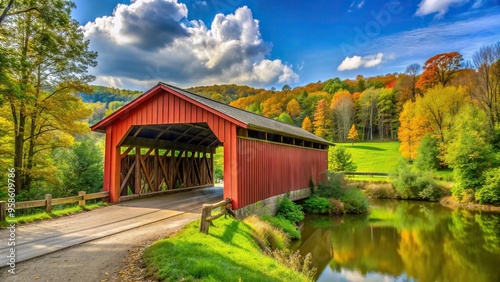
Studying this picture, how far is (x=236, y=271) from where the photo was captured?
4875 mm

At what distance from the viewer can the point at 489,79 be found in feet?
75.8

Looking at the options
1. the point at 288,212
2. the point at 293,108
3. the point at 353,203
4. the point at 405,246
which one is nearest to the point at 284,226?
the point at 288,212

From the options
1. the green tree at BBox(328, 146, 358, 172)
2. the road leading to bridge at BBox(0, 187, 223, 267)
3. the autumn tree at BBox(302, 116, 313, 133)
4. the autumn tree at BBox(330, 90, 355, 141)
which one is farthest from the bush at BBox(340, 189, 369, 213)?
the autumn tree at BBox(330, 90, 355, 141)

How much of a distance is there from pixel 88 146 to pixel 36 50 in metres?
5.26

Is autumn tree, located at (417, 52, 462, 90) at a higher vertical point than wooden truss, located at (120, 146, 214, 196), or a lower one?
higher

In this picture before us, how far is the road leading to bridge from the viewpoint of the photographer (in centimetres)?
573

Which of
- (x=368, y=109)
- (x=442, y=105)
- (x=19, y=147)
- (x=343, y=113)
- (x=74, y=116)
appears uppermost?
(x=368, y=109)

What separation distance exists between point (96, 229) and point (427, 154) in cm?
2829

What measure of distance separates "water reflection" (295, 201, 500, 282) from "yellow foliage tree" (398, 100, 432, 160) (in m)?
13.9

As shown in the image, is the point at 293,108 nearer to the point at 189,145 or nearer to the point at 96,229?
the point at 189,145

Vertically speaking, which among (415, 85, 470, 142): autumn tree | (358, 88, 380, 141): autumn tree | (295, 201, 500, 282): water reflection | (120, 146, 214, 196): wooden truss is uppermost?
(358, 88, 380, 141): autumn tree

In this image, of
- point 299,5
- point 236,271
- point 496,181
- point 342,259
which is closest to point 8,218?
point 236,271

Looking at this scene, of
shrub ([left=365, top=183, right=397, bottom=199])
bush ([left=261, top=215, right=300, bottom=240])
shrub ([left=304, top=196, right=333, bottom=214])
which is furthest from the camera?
shrub ([left=365, top=183, right=397, bottom=199])

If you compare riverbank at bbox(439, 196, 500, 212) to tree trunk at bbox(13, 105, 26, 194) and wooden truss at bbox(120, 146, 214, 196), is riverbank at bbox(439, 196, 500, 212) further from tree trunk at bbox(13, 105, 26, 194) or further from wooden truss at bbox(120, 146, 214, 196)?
tree trunk at bbox(13, 105, 26, 194)
